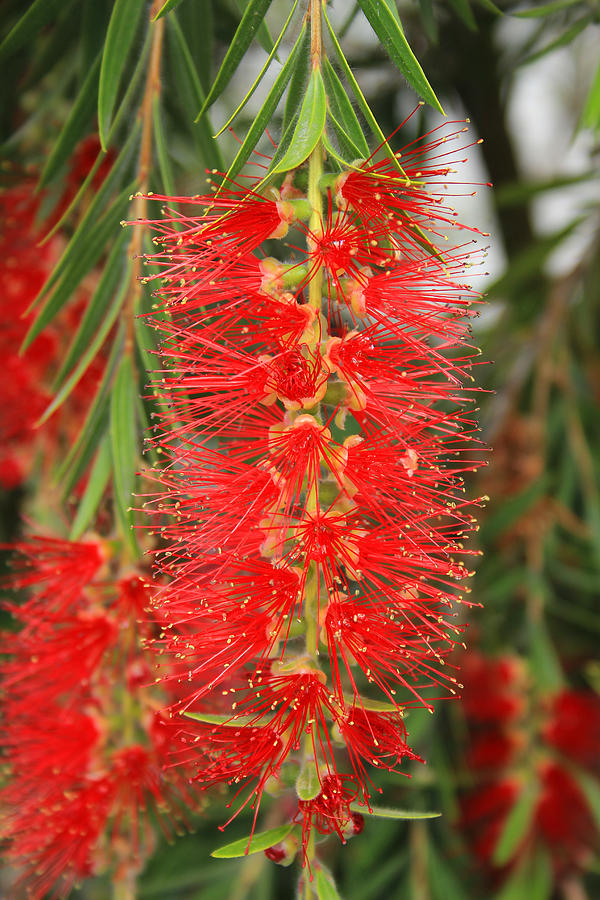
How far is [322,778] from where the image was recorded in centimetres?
69

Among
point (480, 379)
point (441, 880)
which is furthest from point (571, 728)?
point (480, 379)

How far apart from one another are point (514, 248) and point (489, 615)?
1101 millimetres

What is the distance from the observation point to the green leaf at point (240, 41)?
75 cm

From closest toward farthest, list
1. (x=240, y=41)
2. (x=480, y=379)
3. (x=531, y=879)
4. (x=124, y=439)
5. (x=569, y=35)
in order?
(x=240, y=41) < (x=124, y=439) < (x=569, y=35) < (x=531, y=879) < (x=480, y=379)

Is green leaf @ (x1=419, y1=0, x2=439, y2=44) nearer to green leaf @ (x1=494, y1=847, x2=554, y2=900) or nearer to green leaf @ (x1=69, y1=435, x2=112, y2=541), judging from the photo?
green leaf @ (x1=69, y1=435, x2=112, y2=541)

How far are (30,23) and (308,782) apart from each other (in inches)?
35.4

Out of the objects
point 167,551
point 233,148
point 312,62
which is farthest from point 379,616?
point 233,148

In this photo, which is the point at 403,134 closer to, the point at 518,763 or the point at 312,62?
the point at 312,62

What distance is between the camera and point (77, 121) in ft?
3.32

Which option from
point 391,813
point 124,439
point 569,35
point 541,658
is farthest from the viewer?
point 541,658

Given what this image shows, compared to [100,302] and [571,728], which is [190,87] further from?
[571,728]

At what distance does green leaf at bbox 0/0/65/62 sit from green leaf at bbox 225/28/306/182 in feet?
1.35

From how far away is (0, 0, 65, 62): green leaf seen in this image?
3.17ft

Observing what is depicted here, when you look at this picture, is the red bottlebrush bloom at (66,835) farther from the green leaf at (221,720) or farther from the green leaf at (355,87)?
the green leaf at (355,87)
